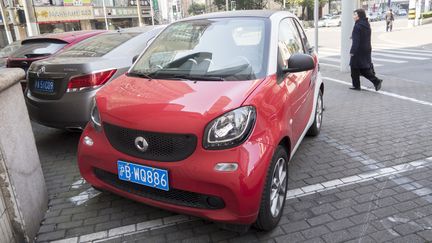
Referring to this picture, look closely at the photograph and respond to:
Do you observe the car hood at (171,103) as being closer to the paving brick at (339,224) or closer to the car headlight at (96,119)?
the car headlight at (96,119)

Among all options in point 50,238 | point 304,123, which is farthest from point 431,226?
point 50,238

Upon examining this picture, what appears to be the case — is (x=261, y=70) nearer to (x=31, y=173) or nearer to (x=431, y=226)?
(x=431, y=226)

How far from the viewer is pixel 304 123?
4.01m

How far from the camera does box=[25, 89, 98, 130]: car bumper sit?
14.3ft

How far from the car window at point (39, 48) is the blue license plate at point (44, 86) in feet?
5.90

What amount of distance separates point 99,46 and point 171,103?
2886 millimetres

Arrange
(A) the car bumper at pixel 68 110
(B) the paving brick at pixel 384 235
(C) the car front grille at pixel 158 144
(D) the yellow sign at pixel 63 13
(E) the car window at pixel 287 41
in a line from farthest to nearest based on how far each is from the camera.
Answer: (D) the yellow sign at pixel 63 13 < (A) the car bumper at pixel 68 110 < (E) the car window at pixel 287 41 < (B) the paving brick at pixel 384 235 < (C) the car front grille at pixel 158 144

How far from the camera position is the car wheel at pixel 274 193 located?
2.73m

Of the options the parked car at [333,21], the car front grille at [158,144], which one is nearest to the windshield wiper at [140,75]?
the car front grille at [158,144]

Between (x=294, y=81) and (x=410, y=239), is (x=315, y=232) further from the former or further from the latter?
(x=294, y=81)

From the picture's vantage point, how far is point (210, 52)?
139 inches

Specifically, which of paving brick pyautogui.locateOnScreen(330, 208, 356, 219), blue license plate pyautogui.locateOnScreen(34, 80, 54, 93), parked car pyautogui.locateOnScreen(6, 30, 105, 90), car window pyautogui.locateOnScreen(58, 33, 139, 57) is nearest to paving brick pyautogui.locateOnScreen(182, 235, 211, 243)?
paving brick pyautogui.locateOnScreen(330, 208, 356, 219)

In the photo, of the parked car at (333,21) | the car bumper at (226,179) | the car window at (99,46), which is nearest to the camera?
the car bumper at (226,179)

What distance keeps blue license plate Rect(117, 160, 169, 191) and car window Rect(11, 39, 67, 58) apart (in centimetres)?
423
